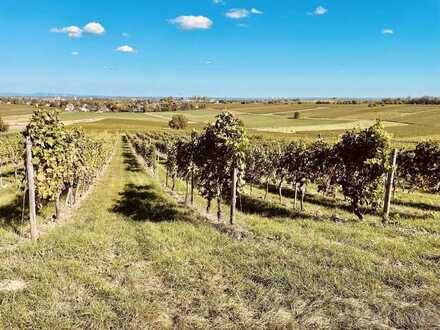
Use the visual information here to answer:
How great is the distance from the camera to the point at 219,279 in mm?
7297

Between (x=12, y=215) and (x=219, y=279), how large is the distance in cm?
1061

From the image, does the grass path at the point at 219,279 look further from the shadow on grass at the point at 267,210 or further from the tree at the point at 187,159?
the tree at the point at 187,159

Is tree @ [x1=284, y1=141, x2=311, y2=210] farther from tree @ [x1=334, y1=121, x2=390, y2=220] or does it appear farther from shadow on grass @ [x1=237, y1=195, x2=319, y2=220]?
→ tree @ [x1=334, y1=121, x2=390, y2=220]

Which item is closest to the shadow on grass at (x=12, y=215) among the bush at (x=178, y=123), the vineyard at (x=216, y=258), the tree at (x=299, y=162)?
the vineyard at (x=216, y=258)

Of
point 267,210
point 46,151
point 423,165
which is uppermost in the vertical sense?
point 46,151

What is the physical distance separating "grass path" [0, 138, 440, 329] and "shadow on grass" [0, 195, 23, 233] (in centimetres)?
220

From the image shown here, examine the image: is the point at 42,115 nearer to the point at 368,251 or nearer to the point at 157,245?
the point at 157,245

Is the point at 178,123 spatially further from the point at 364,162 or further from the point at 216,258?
the point at 216,258

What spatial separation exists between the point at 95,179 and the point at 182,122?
69870 mm

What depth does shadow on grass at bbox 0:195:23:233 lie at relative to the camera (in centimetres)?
1191

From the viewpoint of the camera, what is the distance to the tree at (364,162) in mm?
12406

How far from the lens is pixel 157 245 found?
9.34 meters

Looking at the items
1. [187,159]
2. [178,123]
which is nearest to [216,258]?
[187,159]

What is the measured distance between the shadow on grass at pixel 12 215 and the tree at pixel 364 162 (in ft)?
38.7
